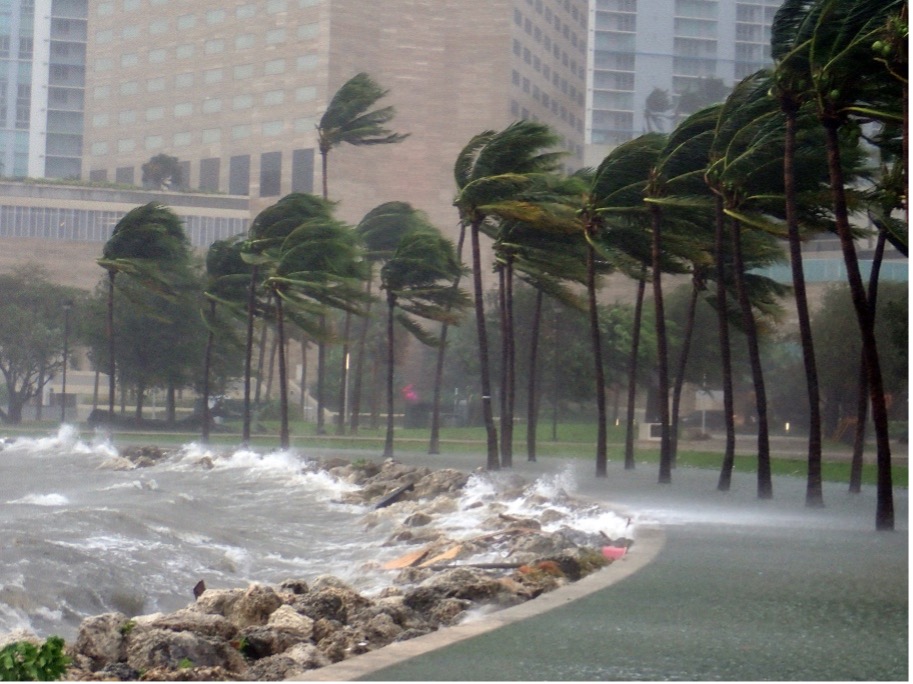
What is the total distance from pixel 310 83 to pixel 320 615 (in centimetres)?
7214

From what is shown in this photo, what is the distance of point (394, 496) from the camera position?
2353cm

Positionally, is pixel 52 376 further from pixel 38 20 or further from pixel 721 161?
pixel 721 161

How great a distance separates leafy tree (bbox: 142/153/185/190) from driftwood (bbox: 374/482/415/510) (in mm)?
35784

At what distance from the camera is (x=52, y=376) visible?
176 ft

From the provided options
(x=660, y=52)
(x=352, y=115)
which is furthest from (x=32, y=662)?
(x=660, y=52)

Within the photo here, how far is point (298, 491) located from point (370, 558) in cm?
1207

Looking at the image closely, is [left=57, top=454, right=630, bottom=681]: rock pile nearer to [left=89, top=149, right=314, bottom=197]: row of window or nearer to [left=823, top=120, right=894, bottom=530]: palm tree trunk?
[left=823, top=120, right=894, bottom=530]: palm tree trunk

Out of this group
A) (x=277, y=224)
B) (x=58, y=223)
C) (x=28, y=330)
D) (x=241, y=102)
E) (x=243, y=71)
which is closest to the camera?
(x=277, y=224)

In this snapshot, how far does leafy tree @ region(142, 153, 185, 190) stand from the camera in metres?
57.5

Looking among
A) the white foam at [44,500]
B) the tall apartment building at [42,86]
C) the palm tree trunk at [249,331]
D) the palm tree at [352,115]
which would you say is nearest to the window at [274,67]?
the tall apartment building at [42,86]

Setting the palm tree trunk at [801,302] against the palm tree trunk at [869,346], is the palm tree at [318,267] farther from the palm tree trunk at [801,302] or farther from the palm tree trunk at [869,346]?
the palm tree trunk at [869,346]

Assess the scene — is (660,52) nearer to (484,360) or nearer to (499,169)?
(499,169)

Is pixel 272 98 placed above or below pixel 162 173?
above

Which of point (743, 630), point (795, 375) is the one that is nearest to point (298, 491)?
point (743, 630)
